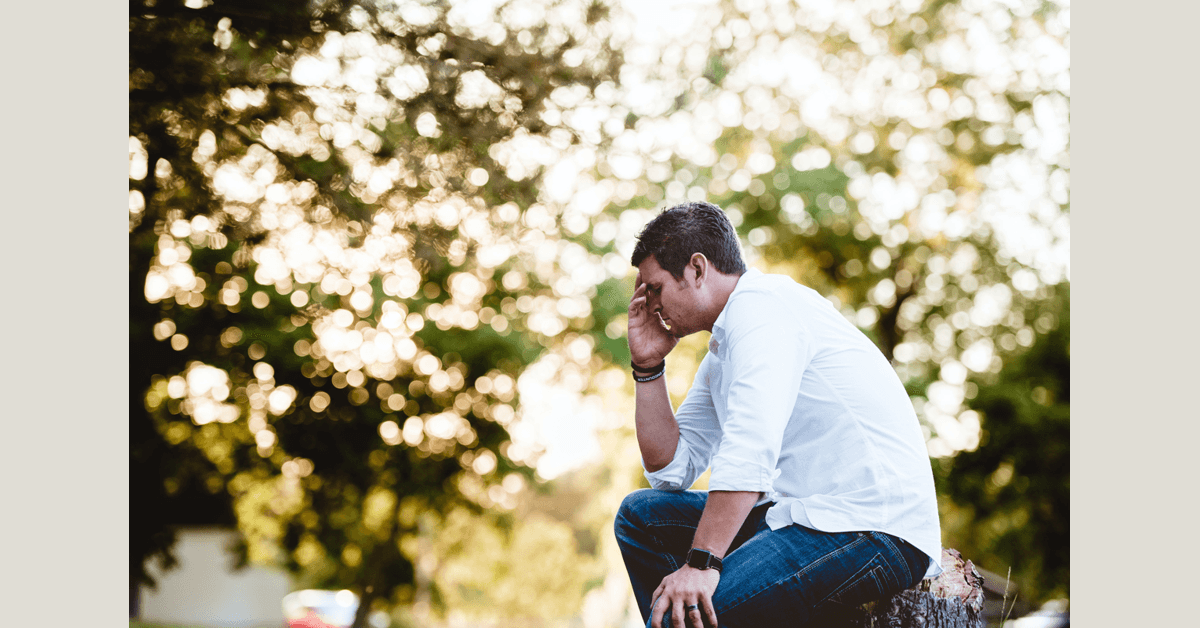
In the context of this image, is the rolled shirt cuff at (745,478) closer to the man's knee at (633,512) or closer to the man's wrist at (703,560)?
the man's wrist at (703,560)

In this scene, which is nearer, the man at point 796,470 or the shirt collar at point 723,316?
the man at point 796,470

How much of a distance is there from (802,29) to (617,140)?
8.85m

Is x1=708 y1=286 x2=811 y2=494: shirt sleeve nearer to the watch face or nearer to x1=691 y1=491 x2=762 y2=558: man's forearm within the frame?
x1=691 y1=491 x2=762 y2=558: man's forearm

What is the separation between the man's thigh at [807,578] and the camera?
2.13 metres

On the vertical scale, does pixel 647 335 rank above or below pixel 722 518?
above

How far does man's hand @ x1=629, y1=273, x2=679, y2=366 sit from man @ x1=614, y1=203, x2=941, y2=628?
0.26 meters

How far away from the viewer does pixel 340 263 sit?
784 cm

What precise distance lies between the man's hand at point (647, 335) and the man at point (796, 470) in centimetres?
26

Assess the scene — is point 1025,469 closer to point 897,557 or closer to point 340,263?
point 340,263

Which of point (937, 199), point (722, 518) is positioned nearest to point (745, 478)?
point (722, 518)

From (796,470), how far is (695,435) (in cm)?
64

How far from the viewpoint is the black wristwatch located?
2113 mm

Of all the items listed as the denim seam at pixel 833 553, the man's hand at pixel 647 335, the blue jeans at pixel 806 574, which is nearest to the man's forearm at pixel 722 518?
the blue jeans at pixel 806 574

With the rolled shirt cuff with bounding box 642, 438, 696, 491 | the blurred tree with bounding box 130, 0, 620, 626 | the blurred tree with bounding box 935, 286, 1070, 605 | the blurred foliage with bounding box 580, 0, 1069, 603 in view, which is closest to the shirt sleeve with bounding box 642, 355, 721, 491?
the rolled shirt cuff with bounding box 642, 438, 696, 491
